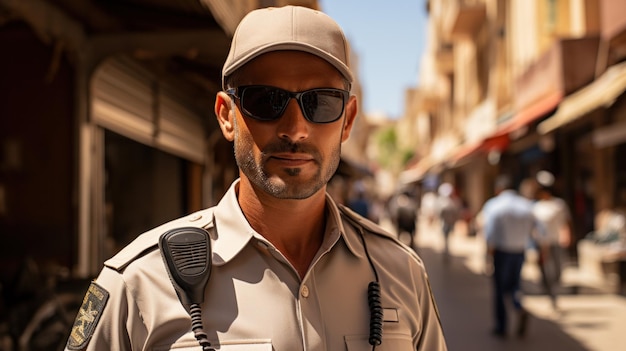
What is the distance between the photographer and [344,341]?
5.45 ft

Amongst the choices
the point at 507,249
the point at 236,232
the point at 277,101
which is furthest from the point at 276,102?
the point at 507,249

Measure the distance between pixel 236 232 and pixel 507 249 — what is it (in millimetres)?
6806

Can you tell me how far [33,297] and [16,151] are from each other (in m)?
2.73

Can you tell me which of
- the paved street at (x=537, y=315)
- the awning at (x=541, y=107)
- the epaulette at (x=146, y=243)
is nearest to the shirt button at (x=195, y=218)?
the epaulette at (x=146, y=243)

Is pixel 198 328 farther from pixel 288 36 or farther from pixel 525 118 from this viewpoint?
pixel 525 118

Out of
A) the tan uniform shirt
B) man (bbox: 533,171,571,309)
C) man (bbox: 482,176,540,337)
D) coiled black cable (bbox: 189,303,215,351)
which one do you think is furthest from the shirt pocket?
man (bbox: 533,171,571,309)

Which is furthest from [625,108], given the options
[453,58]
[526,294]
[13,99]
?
[453,58]

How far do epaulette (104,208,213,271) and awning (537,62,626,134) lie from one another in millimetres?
8556

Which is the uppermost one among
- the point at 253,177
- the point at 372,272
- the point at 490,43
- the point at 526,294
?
the point at 490,43

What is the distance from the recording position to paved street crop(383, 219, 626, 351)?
7406 millimetres

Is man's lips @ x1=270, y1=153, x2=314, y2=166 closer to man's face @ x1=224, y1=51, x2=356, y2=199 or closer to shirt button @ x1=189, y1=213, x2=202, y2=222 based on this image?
man's face @ x1=224, y1=51, x2=356, y2=199

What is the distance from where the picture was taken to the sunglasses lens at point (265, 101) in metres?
1.68

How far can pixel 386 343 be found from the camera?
1.69 m

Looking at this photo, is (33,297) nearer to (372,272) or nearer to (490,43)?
(372,272)
